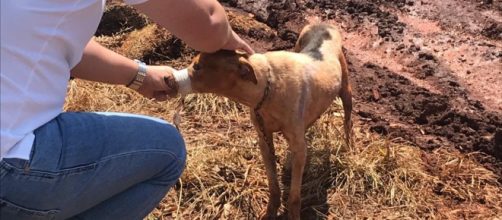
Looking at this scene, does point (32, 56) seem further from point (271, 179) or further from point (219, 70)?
point (271, 179)

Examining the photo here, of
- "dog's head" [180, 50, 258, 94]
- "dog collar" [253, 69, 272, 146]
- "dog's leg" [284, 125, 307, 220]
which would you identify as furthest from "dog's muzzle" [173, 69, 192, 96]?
"dog's leg" [284, 125, 307, 220]

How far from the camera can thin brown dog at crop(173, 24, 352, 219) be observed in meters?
3.43

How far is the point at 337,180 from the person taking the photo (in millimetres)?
4539

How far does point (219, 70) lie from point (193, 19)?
94 centimetres

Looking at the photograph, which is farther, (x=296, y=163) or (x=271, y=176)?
(x=271, y=176)

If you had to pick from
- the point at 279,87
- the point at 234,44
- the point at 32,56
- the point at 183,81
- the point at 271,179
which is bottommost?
the point at 271,179

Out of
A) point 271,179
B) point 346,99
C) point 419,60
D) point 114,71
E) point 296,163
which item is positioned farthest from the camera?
point 419,60

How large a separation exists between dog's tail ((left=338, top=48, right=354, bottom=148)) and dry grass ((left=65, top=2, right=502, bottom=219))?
8 centimetres

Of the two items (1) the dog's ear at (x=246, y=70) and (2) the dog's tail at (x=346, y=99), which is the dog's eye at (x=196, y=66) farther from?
(2) the dog's tail at (x=346, y=99)

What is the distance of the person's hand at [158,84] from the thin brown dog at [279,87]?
21 cm

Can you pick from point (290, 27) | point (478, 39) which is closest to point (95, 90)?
point (290, 27)

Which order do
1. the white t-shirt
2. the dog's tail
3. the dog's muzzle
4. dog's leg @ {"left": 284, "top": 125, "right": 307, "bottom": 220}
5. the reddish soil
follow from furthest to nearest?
the reddish soil < the dog's tail < dog's leg @ {"left": 284, "top": 125, "right": 307, "bottom": 220} < the dog's muzzle < the white t-shirt

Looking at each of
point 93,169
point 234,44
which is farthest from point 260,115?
point 93,169

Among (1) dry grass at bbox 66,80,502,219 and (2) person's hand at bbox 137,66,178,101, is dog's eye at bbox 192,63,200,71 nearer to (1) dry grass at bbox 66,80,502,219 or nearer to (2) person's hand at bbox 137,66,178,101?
(2) person's hand at bbox 137,66,178,101
